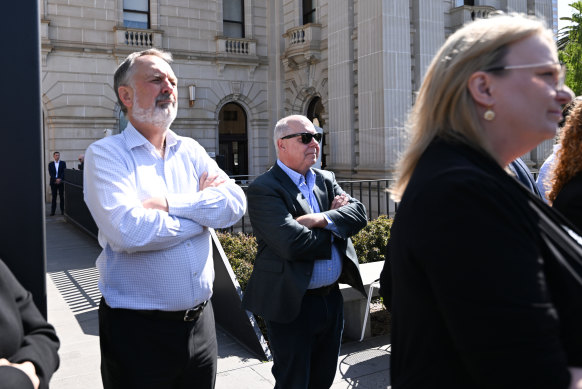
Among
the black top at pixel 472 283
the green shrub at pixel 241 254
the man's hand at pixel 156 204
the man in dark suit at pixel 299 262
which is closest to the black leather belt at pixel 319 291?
the man in dark suit at pixel 299 262

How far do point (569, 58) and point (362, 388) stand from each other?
67.6 ft

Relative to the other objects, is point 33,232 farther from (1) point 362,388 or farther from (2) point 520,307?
(1) point 362,388

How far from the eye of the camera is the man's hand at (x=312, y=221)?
329 centimetres

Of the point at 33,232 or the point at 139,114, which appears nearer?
the point at 33,232

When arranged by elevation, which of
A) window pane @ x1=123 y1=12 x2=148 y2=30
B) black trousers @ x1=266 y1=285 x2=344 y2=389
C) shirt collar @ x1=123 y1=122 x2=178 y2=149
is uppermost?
window pane @ x1=123 y1=12 x2=148 y2=30

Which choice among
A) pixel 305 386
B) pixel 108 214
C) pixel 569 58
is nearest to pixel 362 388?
pixel 305 386

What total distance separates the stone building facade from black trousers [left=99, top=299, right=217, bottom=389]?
38.8ft

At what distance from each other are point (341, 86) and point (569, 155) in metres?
14.2

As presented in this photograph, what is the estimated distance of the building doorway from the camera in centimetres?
2152

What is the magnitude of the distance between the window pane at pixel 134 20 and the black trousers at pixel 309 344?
19.0m

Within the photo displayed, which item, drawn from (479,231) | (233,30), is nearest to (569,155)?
(479,231)

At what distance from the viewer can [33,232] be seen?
6.20ft

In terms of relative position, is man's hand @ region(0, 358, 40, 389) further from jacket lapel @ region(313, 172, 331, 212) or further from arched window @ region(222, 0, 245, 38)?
arched window @ region(222, 0, 245, 38)

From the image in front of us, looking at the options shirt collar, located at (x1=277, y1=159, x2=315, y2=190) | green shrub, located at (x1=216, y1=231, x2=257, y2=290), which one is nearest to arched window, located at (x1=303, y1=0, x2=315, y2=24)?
green shrub, located at (x1=216, y1=231, x2=257, y2=290)
